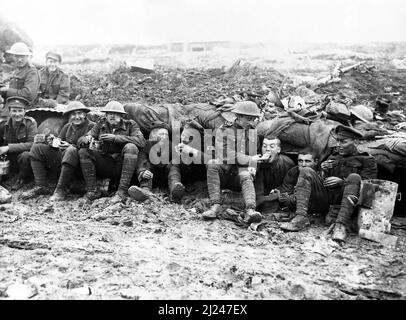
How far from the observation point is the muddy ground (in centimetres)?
375

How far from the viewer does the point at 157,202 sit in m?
5.79

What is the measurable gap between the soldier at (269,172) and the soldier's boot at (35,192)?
289cm

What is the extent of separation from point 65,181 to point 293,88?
4717 mm

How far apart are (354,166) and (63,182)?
375 centimetres

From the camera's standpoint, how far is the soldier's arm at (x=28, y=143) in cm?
648

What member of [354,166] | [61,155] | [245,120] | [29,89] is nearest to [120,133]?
[61,155]

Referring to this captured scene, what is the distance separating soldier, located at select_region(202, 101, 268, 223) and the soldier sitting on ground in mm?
3418

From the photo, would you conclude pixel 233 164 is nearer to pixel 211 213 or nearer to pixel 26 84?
pixel 211 213

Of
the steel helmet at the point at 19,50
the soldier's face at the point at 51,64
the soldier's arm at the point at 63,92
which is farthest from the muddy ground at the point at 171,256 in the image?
the soldier's face at the point at 51,64

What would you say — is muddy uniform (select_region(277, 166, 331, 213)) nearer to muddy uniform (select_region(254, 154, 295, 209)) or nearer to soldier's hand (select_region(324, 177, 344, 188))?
soldier's hand (select_region(324, 177, 344, 188))

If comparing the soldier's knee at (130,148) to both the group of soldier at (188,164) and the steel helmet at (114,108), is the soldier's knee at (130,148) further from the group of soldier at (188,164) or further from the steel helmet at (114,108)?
the steel helmet at (114,108)

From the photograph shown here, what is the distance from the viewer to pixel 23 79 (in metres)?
7.58

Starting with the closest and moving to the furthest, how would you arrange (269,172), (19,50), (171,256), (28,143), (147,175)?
1. (171,256)
2. (269,172)
3. (147,175)
4. (28,143)
5. (19,50)
